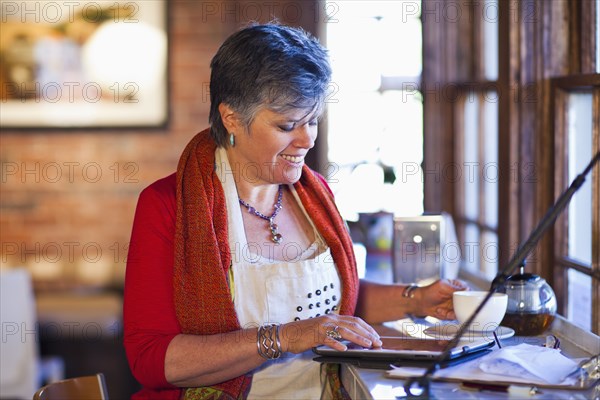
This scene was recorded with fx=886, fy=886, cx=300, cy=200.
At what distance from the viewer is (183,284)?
1826mm

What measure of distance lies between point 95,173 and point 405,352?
3.33 meters

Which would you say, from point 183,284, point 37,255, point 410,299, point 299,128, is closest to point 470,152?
point 410,299

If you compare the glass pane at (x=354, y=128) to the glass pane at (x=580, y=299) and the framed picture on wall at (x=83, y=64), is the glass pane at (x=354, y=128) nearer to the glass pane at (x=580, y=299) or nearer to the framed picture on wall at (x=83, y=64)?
the framed picture on wall at (x=83, y=64)

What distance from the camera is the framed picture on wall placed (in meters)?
4.61

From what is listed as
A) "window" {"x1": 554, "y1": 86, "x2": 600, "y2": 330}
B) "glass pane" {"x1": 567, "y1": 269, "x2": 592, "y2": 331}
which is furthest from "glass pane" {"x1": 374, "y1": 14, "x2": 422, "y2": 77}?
"glass pane" {"x1": 567, "y1": 269, "x2": 592, "y2": 331}

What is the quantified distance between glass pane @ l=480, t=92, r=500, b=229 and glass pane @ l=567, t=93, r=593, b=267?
2.10 feet

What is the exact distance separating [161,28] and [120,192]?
2.91 ft

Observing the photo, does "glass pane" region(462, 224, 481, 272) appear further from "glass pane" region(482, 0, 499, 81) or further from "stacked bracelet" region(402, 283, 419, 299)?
"stacked bracelet" region(402, 283, 419, 299)

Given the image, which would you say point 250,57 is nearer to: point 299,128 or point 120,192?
point 299,128

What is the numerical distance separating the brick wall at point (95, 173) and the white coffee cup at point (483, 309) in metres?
2.97

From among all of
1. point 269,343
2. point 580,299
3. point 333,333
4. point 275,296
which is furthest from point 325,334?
point 580,299

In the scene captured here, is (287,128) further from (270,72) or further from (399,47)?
(399,47)

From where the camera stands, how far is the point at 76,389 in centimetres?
188

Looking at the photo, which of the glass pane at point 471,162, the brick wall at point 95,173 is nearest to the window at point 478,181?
the glass pane at point 471,162
